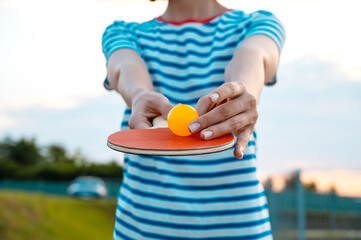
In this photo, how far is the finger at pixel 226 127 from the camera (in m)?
1.47

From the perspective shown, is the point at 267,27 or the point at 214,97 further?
the point at 267,27

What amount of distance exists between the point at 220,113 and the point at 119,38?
0.91 m

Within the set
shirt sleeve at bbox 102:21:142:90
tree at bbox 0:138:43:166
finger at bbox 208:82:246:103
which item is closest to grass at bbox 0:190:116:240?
shirt sleeve at bbox 102:21:142:90

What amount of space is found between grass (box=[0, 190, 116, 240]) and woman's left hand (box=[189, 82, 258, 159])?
10.8m

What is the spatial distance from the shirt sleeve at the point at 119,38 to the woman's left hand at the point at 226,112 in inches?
29.3

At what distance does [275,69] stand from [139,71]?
2.08 feet

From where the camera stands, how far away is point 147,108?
5.63 feet

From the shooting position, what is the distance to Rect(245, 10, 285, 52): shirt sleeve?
2019 millimetres

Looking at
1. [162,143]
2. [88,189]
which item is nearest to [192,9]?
[162,143]

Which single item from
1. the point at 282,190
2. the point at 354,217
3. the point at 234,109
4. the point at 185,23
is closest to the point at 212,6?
the point at 185,23

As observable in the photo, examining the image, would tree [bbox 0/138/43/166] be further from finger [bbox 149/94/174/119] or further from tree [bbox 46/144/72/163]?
finger [bbox 149/94/174/119]

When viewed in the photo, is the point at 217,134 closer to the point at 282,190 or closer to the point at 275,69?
the point at 275,69

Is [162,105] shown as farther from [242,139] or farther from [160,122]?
[242,139]

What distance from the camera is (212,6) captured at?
7.45ft
